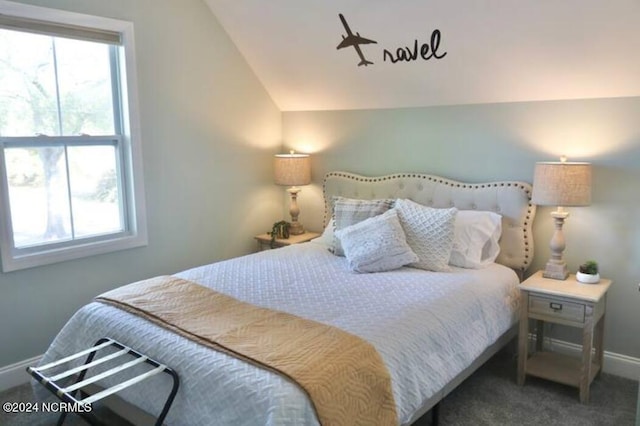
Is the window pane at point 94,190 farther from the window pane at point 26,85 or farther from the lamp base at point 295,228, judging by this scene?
the lamp base at point 295,228

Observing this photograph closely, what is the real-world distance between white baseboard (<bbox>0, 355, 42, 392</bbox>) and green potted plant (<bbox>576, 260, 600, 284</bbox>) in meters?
3.26

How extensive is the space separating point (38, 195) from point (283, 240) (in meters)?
1.79

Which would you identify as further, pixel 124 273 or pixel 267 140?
pixel 267 140

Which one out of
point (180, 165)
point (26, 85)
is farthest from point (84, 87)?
point (180, 165)

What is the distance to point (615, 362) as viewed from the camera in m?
2.91

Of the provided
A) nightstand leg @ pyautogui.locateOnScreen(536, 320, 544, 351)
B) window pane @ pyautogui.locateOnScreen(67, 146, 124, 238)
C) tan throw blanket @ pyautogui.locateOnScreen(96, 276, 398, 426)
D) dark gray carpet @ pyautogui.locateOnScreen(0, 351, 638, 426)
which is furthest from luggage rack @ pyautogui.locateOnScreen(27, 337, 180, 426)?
nightstand leg @ pyautogui.locateOnScreen(536, 320, 544, 351)

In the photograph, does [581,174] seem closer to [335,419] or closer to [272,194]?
[335,419]

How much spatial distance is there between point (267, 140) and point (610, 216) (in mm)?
2674

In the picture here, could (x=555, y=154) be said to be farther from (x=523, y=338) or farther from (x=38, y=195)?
(x=38, y=195)

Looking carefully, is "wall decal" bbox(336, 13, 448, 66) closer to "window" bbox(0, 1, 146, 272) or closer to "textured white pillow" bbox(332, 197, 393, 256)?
"textured white pillow" bbox(332, 197, 393, 256)

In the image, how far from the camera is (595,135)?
2.85m

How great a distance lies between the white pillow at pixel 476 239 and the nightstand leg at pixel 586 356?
64cm

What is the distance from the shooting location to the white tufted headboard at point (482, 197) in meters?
3.06

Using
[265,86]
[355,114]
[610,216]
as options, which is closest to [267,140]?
[265,86]
